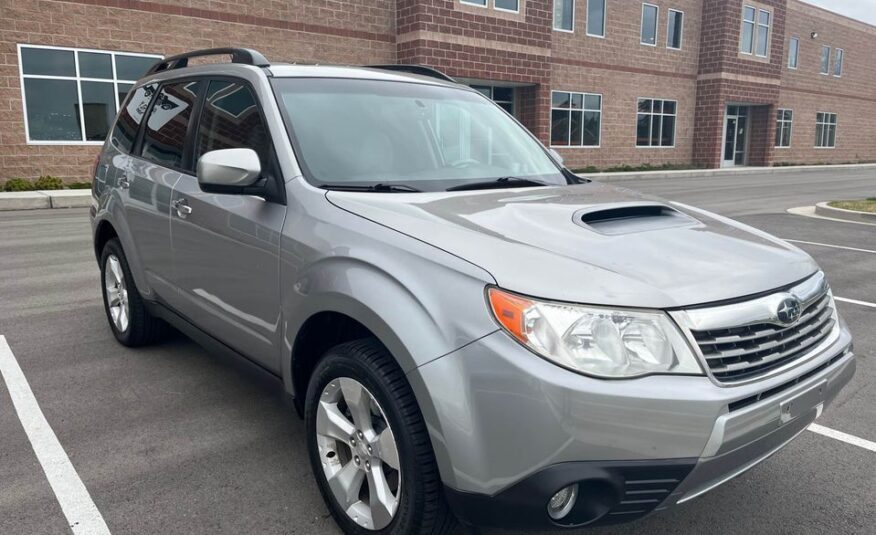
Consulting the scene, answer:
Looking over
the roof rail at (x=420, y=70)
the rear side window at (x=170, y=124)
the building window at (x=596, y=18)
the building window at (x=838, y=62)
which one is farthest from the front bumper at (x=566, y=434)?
the building window at (x=838, y=62)

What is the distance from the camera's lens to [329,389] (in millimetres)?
2643

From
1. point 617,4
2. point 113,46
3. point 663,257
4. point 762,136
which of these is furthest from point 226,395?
point 762,136

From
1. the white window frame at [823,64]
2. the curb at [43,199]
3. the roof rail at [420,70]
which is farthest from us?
the white window frame at [823,64]

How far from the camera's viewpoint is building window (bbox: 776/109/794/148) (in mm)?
37594

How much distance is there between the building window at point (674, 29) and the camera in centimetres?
3081

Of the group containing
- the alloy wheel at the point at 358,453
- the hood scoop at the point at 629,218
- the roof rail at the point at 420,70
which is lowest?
the alloy wheel at the point at 358,453

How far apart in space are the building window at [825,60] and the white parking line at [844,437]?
4357cm

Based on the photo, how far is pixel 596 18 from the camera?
27734 millimetres

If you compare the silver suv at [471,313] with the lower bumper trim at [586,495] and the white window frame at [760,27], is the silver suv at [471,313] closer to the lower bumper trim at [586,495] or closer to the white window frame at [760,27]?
the lower bumper trim at [586,495]

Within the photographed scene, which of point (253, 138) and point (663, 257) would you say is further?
point (253, 138)

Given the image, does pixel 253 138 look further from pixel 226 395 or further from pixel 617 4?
pixel 617 4

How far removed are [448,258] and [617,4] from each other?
29.1m

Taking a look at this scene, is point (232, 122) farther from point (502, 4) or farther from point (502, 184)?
point (502, 4)

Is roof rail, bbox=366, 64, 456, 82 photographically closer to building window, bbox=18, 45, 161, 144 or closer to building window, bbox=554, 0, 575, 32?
building window, bbox=18, 45, 161, 144
